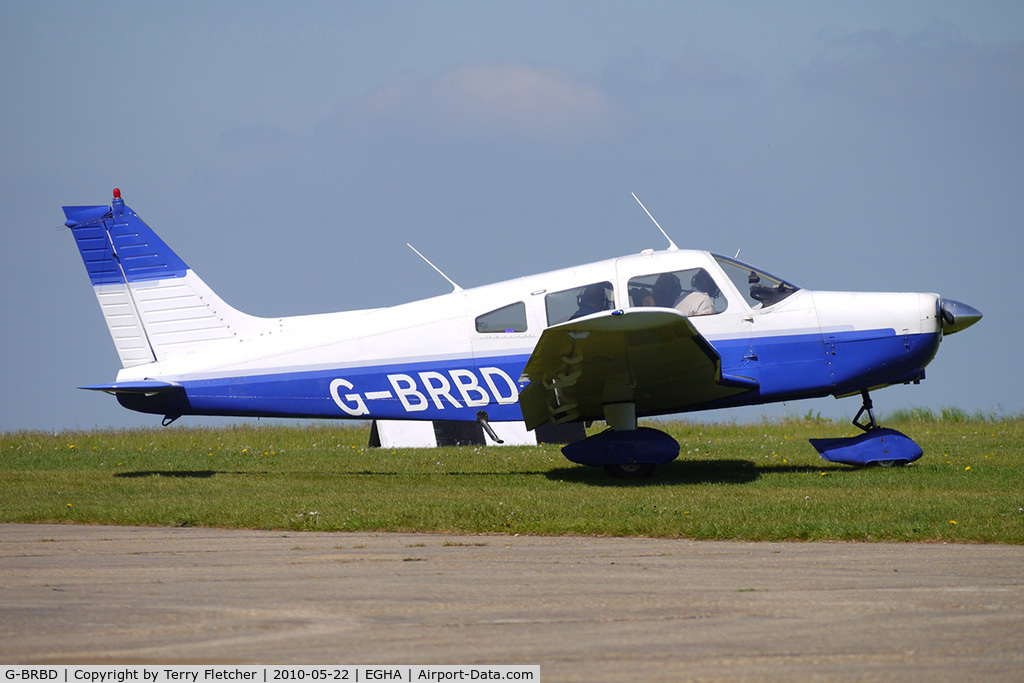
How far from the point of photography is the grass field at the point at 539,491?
672cm

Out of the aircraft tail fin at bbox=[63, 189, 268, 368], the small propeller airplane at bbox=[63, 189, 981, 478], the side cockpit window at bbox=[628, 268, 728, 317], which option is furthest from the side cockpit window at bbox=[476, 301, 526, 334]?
the aircraft tail fin at bbox=[63, 189, 268, 368]

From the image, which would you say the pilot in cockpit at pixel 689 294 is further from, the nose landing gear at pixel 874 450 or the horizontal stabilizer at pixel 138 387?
the horizontal stabilizer at pixel 138 387

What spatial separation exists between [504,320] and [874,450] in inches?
167

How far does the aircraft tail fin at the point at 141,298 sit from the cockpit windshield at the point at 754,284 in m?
5.29

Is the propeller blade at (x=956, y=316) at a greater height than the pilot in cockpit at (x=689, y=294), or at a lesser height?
lesser

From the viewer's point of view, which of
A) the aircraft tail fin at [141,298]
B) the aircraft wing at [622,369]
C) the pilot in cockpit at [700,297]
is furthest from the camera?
the aircraft tail fin at [141,298]

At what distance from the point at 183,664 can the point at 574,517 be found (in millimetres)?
4153

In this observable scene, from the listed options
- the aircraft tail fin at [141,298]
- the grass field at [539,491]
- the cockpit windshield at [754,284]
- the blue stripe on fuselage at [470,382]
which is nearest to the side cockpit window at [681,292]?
the cockpit windshield at [754,284]

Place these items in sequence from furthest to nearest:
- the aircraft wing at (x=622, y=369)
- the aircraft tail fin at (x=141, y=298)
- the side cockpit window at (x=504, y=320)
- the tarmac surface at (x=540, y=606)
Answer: the aircraft tail fin at (x=141, y=298)
the side cockpit window at (x=504, y=320)
the aircraft wing at (x=622, y=369)
the tarmac surface at (x=540, y=606)

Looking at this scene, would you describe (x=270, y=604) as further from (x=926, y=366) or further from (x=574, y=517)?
(x=926, y=366)

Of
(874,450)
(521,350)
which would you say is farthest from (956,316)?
(521,350)

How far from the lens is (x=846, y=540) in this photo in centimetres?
619

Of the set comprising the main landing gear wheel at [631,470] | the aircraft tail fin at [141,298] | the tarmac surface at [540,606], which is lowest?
the tarmac surface at [540,606]

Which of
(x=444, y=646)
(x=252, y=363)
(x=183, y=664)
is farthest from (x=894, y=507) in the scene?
(x=252, y=363)
